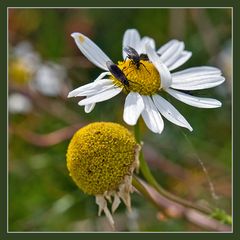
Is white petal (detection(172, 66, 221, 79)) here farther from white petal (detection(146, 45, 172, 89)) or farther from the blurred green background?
the blurred green background

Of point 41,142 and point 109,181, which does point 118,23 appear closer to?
point 41,142

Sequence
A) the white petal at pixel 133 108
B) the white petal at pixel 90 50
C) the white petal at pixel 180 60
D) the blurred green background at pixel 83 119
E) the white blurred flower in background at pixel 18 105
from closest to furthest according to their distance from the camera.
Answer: the white petal at pixel 133 108 < the white petal at pixel 90 50 < the white petal at pixel 180 60 < the blurred green background at pixel 83 119 < the white blurred flower in background at pixel 18 105

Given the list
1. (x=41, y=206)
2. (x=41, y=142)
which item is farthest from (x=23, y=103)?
(x=41, y=206)

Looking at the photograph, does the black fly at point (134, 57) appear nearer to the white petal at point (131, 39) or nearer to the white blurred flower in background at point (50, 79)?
the white petal at point (131, 39)

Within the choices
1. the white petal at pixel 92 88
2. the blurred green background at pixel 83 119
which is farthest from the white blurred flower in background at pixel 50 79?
the white petal at pixel 92 88

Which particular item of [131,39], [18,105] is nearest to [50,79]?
[18,105]
